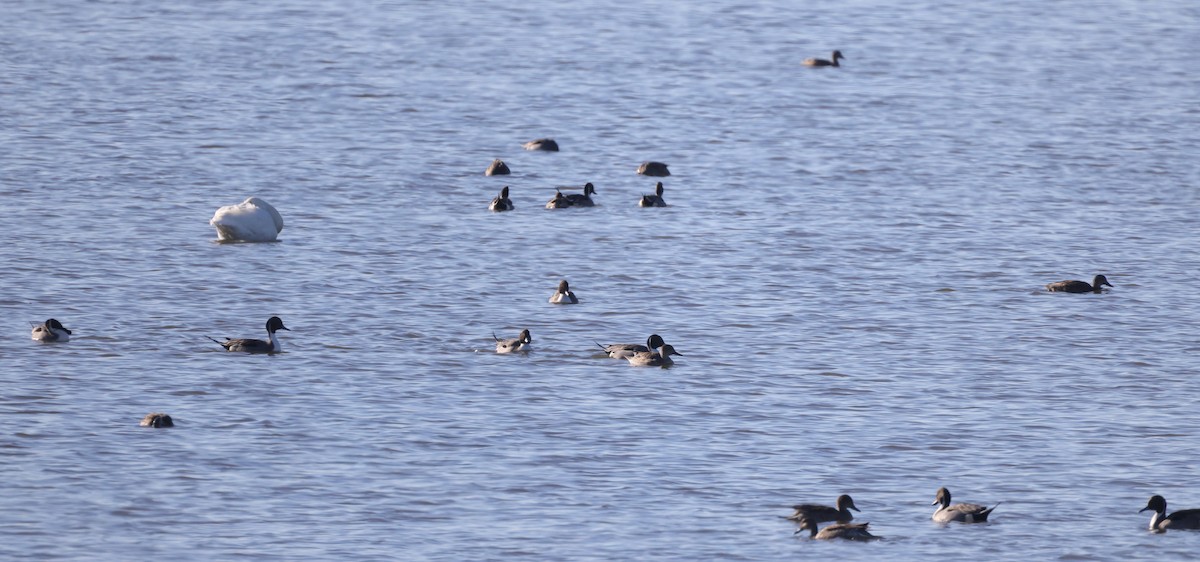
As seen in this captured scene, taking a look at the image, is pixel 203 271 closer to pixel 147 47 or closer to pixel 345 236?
pixel 345 236

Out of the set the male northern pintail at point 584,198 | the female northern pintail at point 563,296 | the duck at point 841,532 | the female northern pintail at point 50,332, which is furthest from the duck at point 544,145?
the duck at point 841,532

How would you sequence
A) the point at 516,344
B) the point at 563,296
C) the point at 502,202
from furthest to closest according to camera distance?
the point at 502,202 < the point at 563,296 < the point at 516,344

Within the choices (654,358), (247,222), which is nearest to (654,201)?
(247,222)

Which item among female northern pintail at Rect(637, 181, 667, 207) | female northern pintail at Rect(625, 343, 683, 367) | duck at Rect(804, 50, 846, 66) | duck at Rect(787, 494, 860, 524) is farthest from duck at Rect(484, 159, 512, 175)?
duck at Rect(787, 494, 860, 524)

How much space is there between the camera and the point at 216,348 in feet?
81.9

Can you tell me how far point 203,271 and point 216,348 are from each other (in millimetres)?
4748

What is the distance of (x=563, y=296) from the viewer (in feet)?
90.9

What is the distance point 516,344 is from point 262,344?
10.0 feet

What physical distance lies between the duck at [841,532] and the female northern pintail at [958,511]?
29.7 inches

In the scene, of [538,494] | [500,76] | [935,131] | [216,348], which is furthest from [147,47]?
[538,494]

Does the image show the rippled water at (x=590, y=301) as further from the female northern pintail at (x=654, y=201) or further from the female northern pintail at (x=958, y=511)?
the female northern pintail at (x=654, y=201)

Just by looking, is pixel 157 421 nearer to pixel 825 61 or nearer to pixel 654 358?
pixel 654 358

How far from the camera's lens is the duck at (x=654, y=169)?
125 feet

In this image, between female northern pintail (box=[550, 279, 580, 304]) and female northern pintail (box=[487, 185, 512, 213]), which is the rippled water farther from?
female northern pintail (box=[487, 185, 512, 213])
